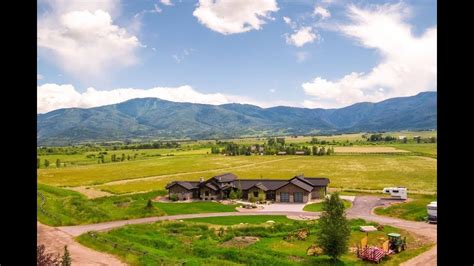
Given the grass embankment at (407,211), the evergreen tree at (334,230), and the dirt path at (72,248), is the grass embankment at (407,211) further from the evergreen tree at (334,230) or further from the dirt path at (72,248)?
the dirt path at (72,248)

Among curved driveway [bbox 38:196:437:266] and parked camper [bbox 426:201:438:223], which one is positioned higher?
parked camper [bbox 426:201:438:223]

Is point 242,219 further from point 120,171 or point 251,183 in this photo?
point 120,171

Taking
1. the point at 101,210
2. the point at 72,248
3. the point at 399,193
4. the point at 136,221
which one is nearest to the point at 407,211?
the point at 399,193

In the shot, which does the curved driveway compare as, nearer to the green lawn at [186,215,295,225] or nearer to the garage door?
the green lawn at [186,215,295,225]

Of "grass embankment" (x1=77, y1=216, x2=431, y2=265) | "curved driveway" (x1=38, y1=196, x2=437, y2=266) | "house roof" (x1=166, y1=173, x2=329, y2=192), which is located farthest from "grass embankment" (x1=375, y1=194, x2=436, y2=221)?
"house roof" (x1=166, y1=173, x2=329, y2=192)

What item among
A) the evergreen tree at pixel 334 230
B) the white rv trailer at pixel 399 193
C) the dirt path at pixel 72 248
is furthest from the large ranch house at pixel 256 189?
the evergreen tree at pixel 334 230

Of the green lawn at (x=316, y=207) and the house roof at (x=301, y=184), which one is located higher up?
the house roof at (x=301, y=184)
